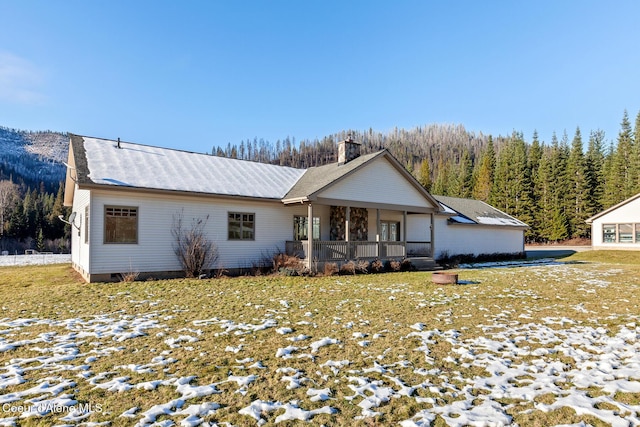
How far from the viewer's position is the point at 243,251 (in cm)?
1569

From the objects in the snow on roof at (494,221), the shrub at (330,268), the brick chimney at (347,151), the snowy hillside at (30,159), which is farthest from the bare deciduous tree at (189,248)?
the snowy hillside at (30,159)

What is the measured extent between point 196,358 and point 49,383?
1.67 m

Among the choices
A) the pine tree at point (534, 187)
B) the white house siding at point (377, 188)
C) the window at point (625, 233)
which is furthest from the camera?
the pine tree at point (534, 187)

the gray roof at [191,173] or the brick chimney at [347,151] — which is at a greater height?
the brick chimney at [347,151]

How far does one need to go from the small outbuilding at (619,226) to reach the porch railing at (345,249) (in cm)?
2475

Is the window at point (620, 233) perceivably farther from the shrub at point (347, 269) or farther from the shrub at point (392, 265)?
the shrub at point (347, 269)

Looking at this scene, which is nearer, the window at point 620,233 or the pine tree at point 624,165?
the window at point 620,233

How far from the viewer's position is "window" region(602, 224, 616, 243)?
1259 inches

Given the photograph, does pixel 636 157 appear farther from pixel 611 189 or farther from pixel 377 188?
pixel 377 188

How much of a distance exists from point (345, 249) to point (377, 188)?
359 centimetres

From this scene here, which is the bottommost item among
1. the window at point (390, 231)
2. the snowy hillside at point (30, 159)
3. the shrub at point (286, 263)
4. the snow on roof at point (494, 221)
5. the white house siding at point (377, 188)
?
the shrub at point (286, 263)

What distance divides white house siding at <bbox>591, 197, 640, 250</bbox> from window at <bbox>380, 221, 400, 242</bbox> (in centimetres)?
2306

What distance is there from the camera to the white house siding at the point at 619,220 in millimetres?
30578

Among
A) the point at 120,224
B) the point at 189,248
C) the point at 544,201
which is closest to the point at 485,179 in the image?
the point at 544,201
